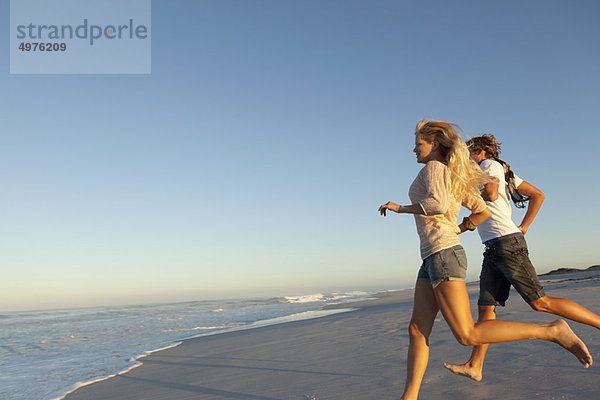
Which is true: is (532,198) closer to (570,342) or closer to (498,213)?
(498,213)

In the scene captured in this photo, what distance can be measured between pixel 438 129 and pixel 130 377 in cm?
493

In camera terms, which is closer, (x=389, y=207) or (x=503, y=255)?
(x=389, y=207)

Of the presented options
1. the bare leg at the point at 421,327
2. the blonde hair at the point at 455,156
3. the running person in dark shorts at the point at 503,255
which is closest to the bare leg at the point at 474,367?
the running person in dark shorts at the point at 503,255

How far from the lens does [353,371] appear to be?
416 cm

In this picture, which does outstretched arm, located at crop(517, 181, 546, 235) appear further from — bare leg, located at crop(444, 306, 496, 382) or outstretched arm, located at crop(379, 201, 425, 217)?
outstretched arm, located at crop(379, 201, 425, 217)

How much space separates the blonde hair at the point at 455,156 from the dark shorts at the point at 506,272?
558mm

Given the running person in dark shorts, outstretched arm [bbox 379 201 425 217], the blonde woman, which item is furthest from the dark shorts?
outstretched arm [bbox 379 201 425 217]

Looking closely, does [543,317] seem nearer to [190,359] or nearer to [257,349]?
[257,349]

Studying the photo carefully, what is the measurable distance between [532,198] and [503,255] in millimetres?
810

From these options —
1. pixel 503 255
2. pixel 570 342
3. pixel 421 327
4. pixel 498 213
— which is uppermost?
pixel 498 213

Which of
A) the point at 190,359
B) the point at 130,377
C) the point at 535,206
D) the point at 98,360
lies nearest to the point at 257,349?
the point at 190,359

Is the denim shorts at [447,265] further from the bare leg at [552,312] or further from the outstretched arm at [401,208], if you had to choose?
the bare leg at [552,312]

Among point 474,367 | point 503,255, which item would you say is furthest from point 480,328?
point 503,255

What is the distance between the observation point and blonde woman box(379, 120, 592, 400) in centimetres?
263
